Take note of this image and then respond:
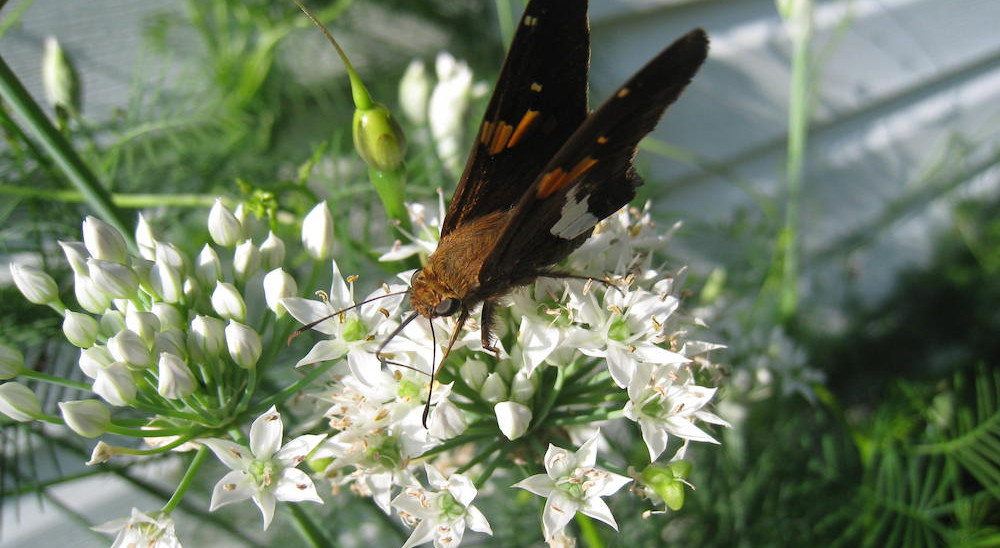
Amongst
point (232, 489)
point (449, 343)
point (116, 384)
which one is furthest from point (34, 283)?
point (449, 343)

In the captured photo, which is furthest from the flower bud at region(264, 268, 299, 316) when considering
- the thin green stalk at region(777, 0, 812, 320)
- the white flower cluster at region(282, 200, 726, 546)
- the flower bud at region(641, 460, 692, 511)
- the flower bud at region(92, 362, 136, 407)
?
the thin green stalk at region(777, 0, 812, 320)

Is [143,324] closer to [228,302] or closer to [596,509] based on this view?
[228,302]

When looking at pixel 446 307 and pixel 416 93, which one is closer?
pixel 446 307

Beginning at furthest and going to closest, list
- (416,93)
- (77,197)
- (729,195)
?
(729,195) → (416,93) → (77,197)

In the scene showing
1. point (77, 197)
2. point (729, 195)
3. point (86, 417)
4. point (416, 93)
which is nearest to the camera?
point (86, 417)

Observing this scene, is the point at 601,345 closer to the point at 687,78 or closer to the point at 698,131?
the point at 687,78

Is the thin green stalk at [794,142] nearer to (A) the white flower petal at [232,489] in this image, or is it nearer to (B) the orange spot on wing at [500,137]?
(B) the orange spot on wing at [500,137]
